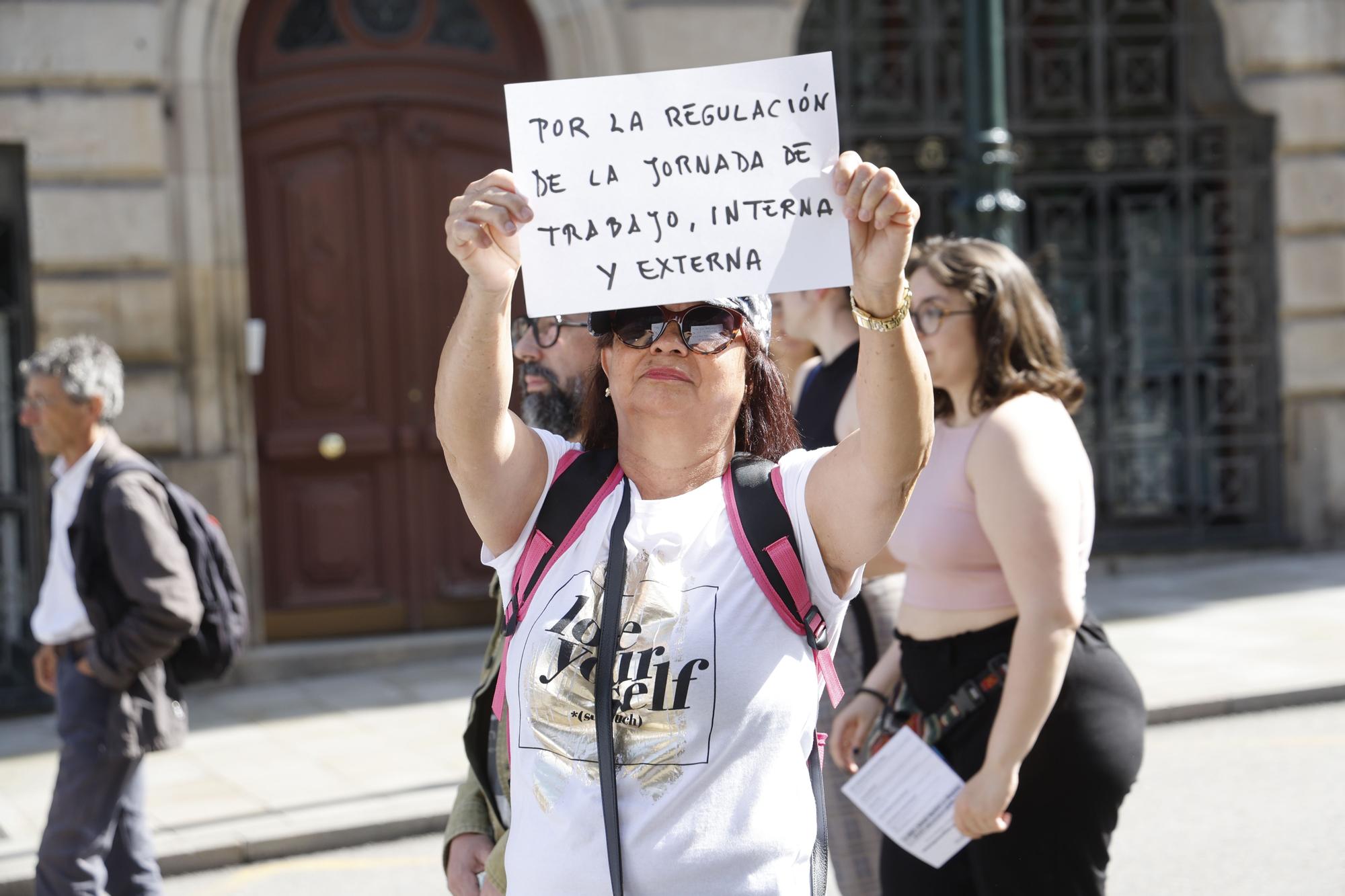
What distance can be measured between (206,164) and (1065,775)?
23.3 feet

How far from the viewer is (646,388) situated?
2158mm

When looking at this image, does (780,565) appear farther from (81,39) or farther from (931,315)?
(81,39)

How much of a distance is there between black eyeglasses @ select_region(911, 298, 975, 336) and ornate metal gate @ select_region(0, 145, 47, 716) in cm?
655

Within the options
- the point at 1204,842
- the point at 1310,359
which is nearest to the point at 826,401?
the point at 1204,842

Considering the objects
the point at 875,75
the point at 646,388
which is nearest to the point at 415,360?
the point at 875,75

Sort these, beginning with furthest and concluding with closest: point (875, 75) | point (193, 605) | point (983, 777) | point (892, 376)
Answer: point (875, 75) → point (193, 605) → point (983, 777) → point (892, 376)

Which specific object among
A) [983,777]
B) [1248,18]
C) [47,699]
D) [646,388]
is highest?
[1248,18]

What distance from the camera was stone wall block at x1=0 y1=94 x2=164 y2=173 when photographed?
845 cm

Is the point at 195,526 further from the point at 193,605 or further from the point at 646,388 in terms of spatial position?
the point at 646,388

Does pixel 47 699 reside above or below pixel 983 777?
below

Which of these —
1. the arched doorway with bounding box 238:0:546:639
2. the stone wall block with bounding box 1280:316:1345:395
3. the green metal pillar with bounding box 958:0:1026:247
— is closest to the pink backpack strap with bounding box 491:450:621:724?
the green metal pillar with bounding box 958:0:1026:247

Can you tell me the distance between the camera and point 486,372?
6.78ft

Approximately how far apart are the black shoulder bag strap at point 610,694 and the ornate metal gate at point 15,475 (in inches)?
282

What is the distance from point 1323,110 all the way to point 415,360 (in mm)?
6593
